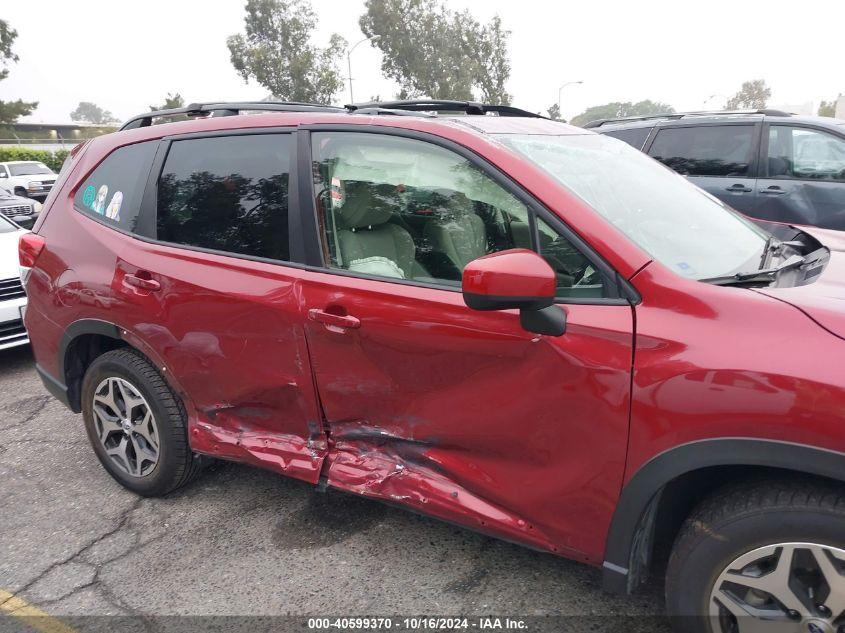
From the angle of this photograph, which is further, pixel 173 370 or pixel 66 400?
pixel 66 400

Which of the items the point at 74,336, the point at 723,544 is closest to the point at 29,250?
the point at 74,336

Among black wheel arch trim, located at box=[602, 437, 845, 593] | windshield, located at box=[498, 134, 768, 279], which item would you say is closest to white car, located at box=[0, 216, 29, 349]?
windshield, located at box=[498, 134, 768, 279]

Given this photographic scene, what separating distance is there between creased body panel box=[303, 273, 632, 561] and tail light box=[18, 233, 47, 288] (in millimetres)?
1760

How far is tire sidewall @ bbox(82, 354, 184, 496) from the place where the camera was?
290cm

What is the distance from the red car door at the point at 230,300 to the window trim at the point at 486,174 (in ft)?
0.31

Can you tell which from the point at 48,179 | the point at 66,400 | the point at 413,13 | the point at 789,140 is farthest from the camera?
A: the point at 413,13

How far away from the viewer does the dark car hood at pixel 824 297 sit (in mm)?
1613

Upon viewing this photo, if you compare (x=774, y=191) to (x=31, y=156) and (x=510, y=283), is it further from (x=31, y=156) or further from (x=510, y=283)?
(x=31, y=156)

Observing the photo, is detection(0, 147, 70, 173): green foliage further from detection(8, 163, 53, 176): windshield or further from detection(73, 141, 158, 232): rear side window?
detection(73, 141, 158, 232): rear side window

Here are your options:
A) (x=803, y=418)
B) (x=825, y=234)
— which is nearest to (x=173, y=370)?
(x=803, y=418)

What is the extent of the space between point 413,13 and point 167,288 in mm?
53940

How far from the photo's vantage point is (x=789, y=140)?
588 centimetres

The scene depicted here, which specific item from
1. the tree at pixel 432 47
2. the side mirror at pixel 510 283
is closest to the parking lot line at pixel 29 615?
the side mirror at pixel 510 283

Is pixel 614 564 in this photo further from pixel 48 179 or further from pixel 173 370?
pixel 48 179
